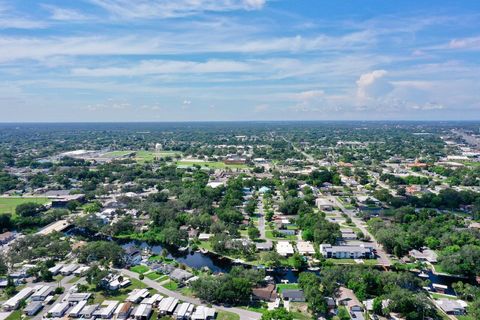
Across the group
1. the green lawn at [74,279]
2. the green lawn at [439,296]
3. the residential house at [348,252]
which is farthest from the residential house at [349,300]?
the green lawn at [74,279]

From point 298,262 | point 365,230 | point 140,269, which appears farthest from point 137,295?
point 365,230

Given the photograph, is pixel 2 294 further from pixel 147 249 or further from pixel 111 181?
pixel 111 181

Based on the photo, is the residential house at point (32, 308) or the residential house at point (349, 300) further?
the residential house at point (349, 300)

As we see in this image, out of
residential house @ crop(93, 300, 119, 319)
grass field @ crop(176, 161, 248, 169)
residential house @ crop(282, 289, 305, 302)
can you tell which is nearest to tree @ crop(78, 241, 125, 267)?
residential house @ crop(93, 300, 119, 319)

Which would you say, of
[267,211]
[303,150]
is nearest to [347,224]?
[267,211]

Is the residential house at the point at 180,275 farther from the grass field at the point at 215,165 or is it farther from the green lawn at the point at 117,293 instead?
the grass field at the point at 215,165

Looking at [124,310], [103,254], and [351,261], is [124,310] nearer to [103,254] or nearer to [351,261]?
[103,254]

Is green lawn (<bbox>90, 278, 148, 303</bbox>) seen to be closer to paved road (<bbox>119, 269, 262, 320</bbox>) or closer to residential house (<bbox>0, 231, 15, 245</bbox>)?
paved road (<bbox>119, 269, 262, 320</bbox>)
